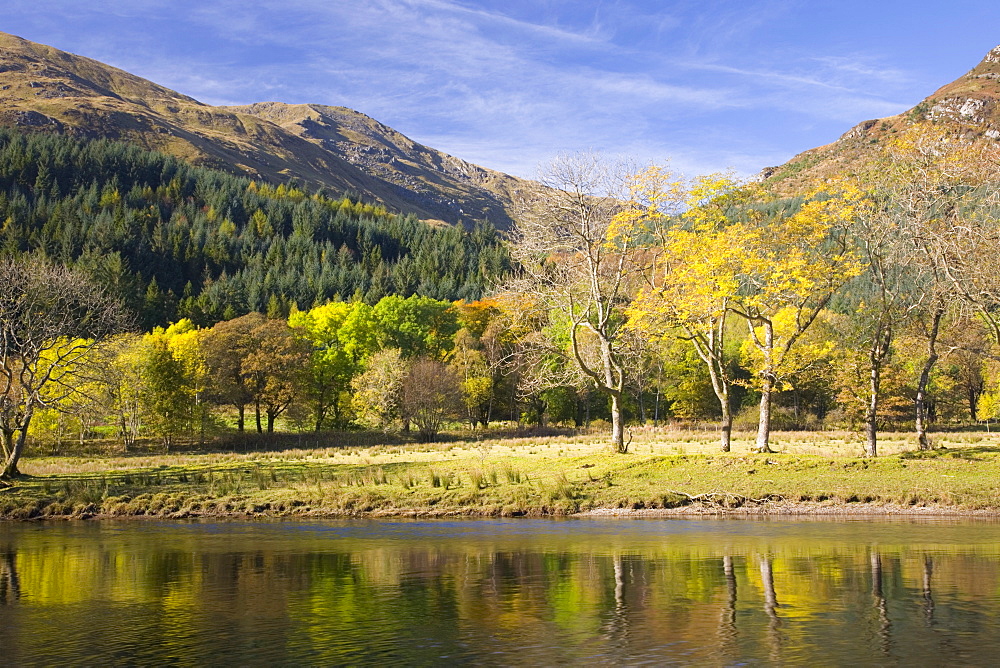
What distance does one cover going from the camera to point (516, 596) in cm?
1773

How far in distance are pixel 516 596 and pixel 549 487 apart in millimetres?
16426

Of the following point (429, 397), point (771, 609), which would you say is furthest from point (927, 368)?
point (429, 397)

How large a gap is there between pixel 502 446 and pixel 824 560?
41291mm

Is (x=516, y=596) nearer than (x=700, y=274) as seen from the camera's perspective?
Yes

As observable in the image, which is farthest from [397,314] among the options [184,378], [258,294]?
[258,294]

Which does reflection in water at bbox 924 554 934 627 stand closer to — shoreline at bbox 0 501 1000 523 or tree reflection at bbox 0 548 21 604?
shoreline at bbox 0 501 1000 523

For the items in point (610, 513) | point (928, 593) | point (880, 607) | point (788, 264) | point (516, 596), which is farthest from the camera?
point (788, 264)

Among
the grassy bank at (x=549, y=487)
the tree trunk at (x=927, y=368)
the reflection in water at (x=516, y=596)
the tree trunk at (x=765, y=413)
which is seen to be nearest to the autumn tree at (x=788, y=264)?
the tree trunk at (x=765, y=413)

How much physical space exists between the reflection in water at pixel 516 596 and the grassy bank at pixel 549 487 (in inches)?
159

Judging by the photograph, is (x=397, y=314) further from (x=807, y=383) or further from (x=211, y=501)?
(x=211, y=501)

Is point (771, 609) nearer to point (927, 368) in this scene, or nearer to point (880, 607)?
point (880, 607)

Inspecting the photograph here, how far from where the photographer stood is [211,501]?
116ft

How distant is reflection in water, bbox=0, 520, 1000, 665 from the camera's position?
13.6m

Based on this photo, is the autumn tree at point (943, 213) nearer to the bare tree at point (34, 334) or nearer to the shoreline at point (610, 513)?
the shoreline at point (610, 513)
